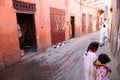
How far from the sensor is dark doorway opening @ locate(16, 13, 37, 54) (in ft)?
32.7

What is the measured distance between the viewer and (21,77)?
6031 millimetres

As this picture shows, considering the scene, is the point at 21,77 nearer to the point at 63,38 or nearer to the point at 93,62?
the point at 93,62

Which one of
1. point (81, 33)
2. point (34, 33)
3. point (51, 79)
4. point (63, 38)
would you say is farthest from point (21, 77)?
point (81, 33)

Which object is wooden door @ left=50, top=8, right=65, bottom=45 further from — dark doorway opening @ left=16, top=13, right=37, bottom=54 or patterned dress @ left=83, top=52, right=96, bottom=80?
patterned dress @ left=83, top=52, right=96, bottom=80

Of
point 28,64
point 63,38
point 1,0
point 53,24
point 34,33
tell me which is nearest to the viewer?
point 1,0

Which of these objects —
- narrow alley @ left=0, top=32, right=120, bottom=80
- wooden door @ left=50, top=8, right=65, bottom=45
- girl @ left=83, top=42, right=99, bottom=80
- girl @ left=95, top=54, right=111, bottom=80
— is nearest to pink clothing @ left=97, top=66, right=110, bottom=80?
girl @ left=95, top=54, right=111, bottom=80

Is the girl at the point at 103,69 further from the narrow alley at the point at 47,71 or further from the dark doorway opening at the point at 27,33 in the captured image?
the dark doorway opening at the point at 27,33

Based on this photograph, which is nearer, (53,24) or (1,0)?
→ (1,0)

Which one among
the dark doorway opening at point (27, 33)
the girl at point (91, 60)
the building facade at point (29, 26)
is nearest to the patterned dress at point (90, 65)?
the girl at point (91, 60)

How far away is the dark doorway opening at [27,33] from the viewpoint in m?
9.97

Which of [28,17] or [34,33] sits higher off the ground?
[28,17]

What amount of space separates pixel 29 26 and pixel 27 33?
0.60 metres

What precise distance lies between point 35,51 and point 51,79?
453 centimetres

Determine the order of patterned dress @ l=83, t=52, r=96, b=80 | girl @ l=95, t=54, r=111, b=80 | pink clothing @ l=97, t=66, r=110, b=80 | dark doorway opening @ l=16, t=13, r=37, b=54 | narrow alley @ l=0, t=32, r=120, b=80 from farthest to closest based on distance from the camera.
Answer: dark doorway opening @ l=16, t=13, r=37, b=54 < narrow alley @ l=0, t=32, r=120, b=80 < pink clothing @ l=97, t=66, r=110, b=80 < girl @ l=95, t=54, r=111, b=80 < patterned dress @ l=83, t=52, r=96, b=80
